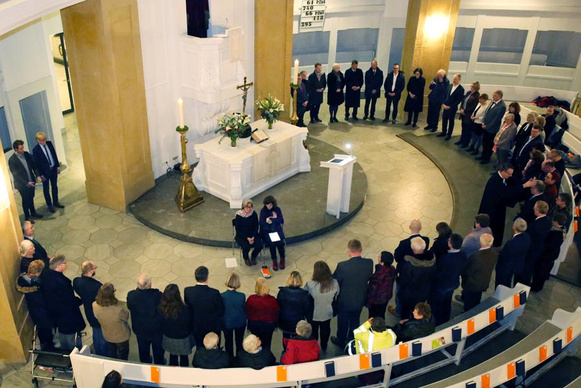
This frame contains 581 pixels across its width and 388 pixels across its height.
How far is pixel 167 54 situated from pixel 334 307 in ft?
18.7

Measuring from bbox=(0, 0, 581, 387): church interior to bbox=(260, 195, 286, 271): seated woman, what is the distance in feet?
1.39

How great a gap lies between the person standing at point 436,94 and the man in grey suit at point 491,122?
146 cm

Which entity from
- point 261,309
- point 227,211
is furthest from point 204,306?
point 227,211

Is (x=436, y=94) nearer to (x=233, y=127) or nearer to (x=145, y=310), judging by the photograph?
(x=233, y=127)

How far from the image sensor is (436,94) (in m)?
12.8

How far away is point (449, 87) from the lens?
1297cm

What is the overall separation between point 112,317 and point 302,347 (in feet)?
6.80

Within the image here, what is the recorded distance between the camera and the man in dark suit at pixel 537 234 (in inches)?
295

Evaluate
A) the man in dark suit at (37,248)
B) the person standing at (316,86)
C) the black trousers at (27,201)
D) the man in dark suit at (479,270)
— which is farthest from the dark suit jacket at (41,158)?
the man in dark suit at (479,270)

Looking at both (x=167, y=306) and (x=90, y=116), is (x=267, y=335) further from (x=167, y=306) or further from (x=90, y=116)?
(x=90, y=116)

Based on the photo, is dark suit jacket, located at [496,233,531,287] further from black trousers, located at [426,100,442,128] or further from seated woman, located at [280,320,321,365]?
black trousers, located at [426,100,442,128]

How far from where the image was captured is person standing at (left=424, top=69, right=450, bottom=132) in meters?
12.8

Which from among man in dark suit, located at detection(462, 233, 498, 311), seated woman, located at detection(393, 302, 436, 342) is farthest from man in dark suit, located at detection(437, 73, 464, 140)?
seated woman, located at detection(393, 302, 436, 342)

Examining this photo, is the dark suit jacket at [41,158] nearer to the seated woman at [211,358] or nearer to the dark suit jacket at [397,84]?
the seated woman at [211,358]
